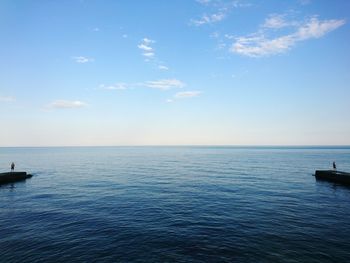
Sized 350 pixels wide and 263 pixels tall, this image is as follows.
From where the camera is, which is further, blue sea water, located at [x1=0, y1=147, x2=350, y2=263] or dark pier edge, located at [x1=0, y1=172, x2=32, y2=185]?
dark pier edge, located at [x1=0, y1=172, x2=32, y2=185]

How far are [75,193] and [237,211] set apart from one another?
25.8 meters

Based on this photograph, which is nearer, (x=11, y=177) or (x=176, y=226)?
(x=176, y=226)

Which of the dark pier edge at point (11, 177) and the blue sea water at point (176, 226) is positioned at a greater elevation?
the dark pier edge at point (11, 177)

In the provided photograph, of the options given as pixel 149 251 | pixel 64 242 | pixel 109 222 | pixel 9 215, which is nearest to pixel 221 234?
pixel 149 251

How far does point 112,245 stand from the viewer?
18031 millimetres

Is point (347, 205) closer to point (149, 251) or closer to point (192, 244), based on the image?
point (192, 244)

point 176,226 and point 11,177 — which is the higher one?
point 11,177

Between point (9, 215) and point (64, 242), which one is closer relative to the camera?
point (64, 242)

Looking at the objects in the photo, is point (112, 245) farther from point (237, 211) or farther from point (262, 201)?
point (262, 201)

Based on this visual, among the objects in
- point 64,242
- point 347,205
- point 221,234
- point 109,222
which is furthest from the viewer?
point 347,205

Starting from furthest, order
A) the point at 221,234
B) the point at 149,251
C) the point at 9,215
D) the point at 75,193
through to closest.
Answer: the point at 75,193 → the point at 9,215 → the point at 221,234 → the point at 149,251

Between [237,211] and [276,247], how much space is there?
9951mm

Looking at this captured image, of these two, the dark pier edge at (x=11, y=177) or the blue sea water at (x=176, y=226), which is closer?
the blue sea water at (x=176, y=226)

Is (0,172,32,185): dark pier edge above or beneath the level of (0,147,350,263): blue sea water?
above
